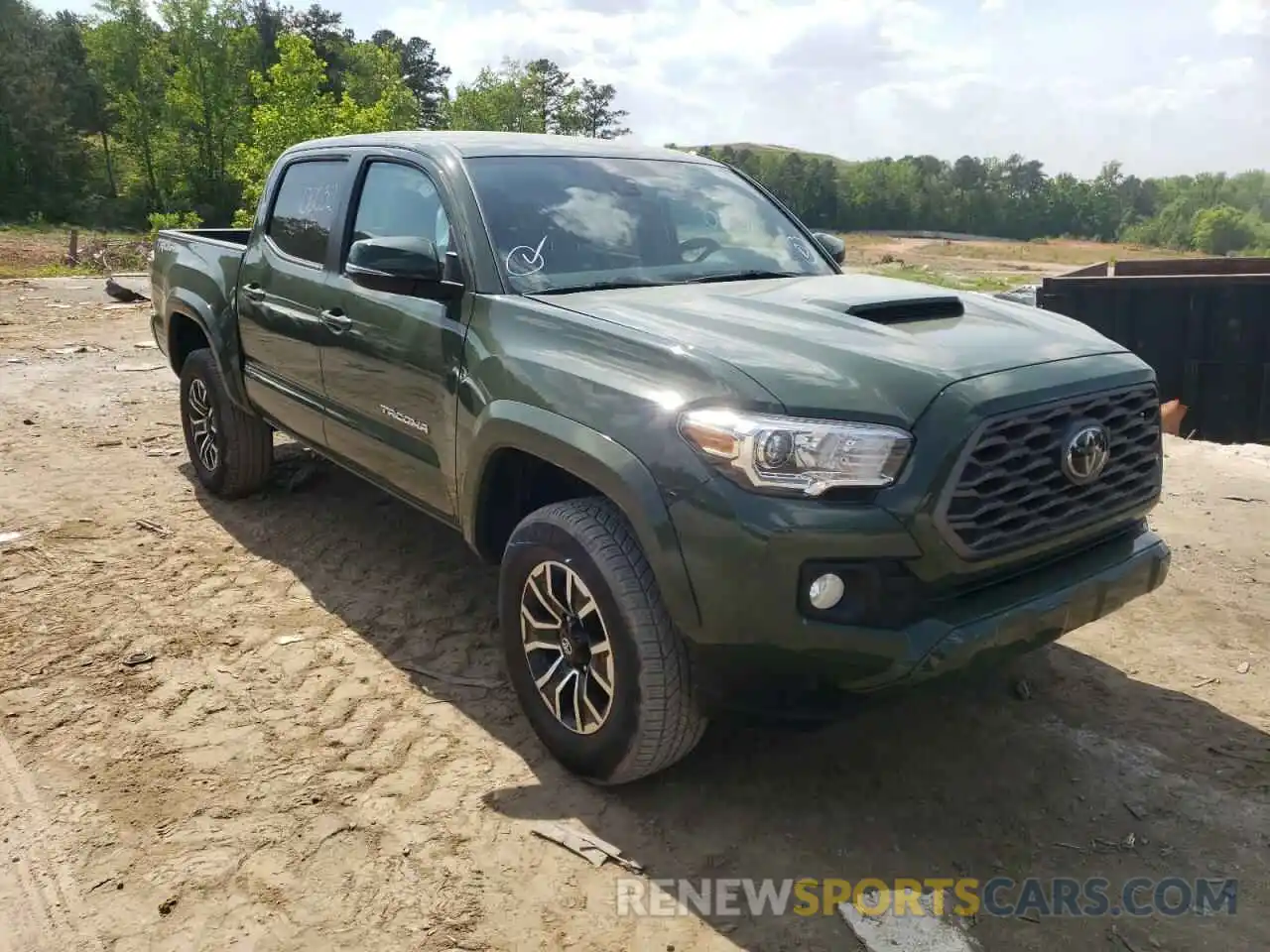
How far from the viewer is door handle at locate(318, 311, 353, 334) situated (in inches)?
158

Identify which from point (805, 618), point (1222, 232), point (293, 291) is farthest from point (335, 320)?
point (1222, 232)

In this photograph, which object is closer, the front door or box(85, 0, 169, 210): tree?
the front door

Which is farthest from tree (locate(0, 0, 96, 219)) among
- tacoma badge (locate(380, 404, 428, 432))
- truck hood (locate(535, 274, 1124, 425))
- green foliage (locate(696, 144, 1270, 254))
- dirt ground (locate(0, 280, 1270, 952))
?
truck hood (locate(535, 274, 1124, 425))

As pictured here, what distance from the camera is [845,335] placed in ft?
9.33

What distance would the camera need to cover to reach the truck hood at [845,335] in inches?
101

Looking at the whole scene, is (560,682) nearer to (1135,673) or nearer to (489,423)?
(489,423)

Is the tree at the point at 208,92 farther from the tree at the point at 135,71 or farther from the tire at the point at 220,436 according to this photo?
the tire at the point at 220,436

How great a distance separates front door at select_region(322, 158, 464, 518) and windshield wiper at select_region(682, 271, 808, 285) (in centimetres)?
89

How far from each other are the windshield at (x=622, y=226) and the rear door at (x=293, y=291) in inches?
38.5

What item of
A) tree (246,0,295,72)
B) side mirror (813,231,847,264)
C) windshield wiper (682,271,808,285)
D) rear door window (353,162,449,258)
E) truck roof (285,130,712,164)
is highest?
tree (246,0,295,72)

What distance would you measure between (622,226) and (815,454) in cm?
162

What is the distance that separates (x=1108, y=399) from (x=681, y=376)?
122 cm

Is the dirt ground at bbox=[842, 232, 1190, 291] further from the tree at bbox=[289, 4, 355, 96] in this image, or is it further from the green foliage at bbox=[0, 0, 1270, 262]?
the tree at bbox=[289, 4, 355, 96]

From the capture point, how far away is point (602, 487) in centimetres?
274
